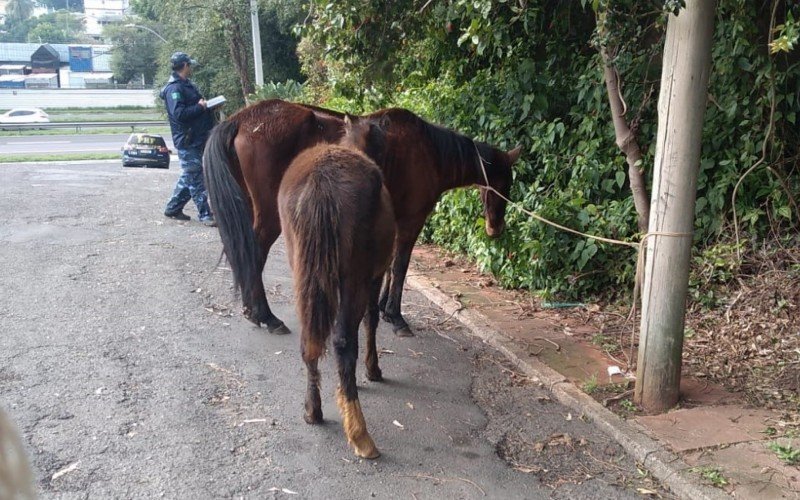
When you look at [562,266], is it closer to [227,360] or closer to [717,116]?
[717,116]

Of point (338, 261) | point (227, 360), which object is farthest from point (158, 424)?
point (338, 261)

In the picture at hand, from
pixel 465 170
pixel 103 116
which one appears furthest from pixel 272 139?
pixel 103 116

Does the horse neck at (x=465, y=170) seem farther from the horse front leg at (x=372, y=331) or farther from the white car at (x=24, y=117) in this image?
the white car at (x=24, y=117)

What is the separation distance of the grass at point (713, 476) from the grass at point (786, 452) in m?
0.39

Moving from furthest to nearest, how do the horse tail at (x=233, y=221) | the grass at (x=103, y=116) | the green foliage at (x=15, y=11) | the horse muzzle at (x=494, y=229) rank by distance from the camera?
the green foliage at (x=15, y=11)
the grass at (x=103, y=116)
the horse muzzle at (x=494, y=229)
the horse tail at (x=233, y=221)

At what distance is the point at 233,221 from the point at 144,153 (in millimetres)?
13712

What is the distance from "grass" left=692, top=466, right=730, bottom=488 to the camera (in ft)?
11.1

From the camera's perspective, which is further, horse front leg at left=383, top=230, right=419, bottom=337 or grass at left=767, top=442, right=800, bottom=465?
horse front leg at left=383, top=230, right=419, bottom=337

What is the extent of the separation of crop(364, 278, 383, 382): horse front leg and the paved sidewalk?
118cm

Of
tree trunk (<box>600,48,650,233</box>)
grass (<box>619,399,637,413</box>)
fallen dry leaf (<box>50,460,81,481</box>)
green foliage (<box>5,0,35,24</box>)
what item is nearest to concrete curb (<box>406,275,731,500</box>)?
grass (<box>619,399,637,413</box>)

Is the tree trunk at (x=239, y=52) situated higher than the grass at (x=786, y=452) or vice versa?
the tree trunk at (x=239, y=52)

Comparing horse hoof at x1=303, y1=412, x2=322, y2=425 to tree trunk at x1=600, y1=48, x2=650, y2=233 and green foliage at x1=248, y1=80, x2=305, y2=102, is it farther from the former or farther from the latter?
green foliage at x1=248, y1=80, x2=305, y2=102

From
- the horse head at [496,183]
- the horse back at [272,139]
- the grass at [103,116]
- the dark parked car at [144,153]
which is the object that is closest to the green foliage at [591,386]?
the horse head at [496,183]

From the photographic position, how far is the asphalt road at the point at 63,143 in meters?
27.0
